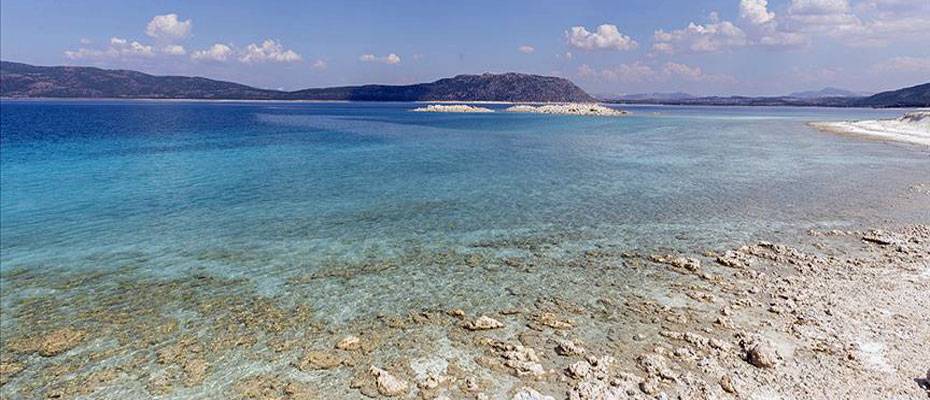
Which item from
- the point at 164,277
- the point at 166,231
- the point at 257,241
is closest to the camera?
the point at 164,277

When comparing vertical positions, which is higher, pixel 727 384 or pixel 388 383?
pixel 727 384

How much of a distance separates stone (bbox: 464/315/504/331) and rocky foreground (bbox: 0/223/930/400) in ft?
0.11

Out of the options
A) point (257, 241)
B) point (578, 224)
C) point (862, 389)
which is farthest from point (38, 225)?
point (862, 389)

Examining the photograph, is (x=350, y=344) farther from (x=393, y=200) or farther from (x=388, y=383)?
(x=393, y=200)

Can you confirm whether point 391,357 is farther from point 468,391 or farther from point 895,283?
point 895,283

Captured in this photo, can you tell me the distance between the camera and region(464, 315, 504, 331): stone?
33.7 ft

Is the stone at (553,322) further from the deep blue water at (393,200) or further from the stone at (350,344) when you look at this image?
the deep blue water at (393,200)

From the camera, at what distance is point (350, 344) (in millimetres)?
9633

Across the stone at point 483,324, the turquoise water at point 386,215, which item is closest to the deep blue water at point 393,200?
the turquoise water at point 386,215

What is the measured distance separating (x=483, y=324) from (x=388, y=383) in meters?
2.75

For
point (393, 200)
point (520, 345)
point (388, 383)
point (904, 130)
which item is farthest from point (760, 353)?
point (904, 130)

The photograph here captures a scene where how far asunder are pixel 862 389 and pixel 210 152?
154ft

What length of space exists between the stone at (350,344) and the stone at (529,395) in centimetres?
339

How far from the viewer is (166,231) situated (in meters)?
17.8
